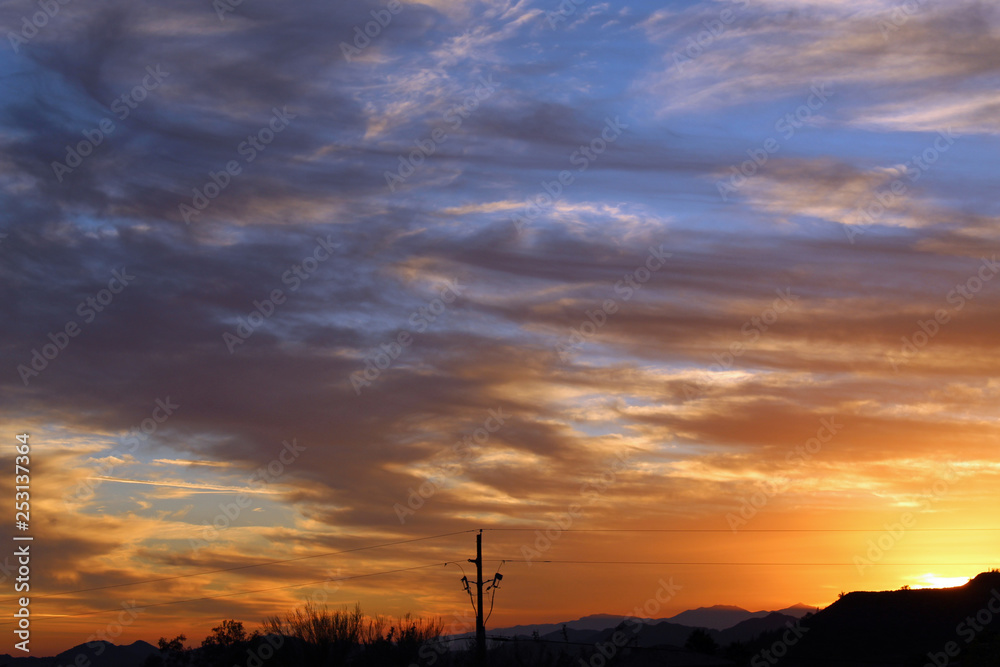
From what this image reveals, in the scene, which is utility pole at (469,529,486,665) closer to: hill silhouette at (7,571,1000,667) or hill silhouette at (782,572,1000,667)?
hill silhouette at (7,571,1000,667)

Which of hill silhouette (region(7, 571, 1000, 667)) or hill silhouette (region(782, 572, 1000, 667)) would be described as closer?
hill silhouette (region(7, 571, 1000, 667))

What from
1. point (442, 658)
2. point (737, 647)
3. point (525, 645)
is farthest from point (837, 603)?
point (442, 658)

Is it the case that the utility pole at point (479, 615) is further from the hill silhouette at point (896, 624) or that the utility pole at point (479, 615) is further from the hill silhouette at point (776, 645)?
the hill silhouette at point (896, 624)

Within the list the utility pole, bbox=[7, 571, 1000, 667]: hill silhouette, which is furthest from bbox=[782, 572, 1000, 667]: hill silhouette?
the utility pole

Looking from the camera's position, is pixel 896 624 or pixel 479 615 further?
pixel 896 624

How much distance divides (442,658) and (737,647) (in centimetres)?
4398

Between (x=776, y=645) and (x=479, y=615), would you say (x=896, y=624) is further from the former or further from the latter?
(x=479, y=615)

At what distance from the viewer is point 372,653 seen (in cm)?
4912

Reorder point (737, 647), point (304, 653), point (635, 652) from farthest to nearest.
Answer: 1. point (737, 647)
2. point (635, 652)
3. point (304, 653)

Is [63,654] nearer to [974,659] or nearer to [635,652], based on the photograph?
[635,652]

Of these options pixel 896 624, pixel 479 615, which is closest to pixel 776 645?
pixel 896 624

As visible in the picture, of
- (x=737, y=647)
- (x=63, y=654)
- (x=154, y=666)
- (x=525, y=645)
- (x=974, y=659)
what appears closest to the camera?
(x=974, y=659)

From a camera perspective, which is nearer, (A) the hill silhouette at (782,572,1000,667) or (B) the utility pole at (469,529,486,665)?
(B) the utility pole at (469,529,486,665)

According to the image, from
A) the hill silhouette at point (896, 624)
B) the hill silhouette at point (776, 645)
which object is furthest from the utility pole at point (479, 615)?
the hill silhouette at point (896, 624)
